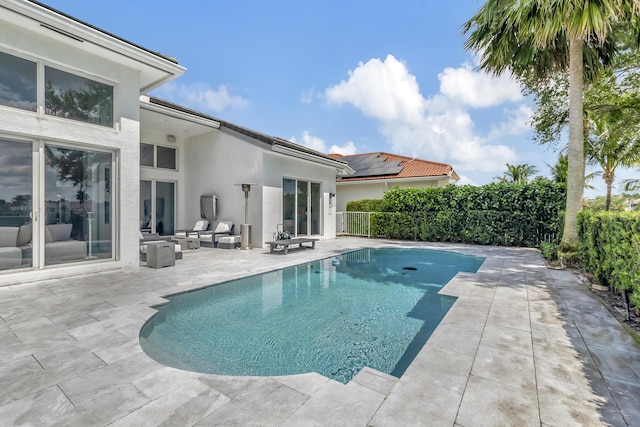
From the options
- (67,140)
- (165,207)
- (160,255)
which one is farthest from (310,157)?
(67,140)

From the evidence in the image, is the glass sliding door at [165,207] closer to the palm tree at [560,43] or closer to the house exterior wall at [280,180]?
the house exterior wall at [280,180]

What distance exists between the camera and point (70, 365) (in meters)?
2.86

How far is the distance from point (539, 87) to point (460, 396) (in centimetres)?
1430

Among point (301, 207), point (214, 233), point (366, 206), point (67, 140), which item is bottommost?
point (214, 233)

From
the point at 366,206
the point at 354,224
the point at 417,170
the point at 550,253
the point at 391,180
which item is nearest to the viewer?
the point at 550,253

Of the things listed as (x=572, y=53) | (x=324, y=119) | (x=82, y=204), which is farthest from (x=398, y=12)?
(x=82, y=204)

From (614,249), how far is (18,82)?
37.8 feet

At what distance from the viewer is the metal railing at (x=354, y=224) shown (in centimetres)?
1677

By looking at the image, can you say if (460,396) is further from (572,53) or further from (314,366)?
(572,53)

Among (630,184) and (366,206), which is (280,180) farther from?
(630,184)

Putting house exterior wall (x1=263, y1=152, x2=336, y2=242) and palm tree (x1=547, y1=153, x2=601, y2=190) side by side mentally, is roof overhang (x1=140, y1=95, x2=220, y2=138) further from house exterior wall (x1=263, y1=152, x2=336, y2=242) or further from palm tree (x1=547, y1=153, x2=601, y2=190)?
palm tree (x1=547, y1=153, x2=601, y2=190)

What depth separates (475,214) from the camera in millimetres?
13195

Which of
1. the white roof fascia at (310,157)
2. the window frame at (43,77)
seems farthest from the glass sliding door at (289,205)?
the window frame at (43,77)

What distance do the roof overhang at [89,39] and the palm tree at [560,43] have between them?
9.04 metres
